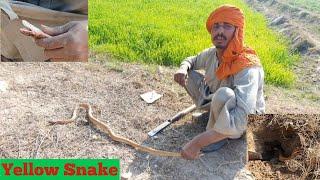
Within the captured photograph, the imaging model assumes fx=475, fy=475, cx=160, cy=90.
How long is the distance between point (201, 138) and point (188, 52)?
2.85 meters

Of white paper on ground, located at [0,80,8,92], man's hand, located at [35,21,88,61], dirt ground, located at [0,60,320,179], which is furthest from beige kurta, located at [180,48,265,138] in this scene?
white paper on ground, located at [0,80,8,92]

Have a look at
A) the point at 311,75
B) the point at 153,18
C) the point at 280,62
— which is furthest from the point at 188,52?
the point at 153,18

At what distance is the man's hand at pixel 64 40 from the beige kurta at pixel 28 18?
0.13 ft

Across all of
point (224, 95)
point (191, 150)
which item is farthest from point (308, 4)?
point (191, 150)

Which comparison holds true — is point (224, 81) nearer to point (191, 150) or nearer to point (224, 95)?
point (224, 95)

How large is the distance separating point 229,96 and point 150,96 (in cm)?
147

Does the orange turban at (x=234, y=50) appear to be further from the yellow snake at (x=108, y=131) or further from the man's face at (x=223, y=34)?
the yellow snake at (x=108, y=131)

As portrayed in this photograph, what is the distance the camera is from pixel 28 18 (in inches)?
116

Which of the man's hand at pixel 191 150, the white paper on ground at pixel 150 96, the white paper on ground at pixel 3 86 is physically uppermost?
the man's hand at pixel 191 150

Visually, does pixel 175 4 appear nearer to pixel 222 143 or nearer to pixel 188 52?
pixel 188 52

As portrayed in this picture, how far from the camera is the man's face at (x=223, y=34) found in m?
3.32

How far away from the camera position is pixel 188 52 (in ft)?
18.7

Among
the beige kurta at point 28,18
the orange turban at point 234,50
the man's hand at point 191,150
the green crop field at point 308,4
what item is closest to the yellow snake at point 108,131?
the man's hand at point 191,150

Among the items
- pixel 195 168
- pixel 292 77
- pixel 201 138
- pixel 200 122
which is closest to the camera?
pixel 201 138
